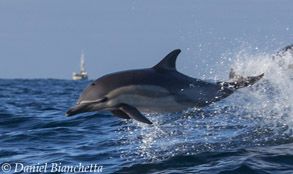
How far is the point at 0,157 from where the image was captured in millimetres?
8172

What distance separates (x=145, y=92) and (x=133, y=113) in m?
0.46

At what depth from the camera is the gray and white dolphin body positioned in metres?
7.02

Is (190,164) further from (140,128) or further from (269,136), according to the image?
(140,128)

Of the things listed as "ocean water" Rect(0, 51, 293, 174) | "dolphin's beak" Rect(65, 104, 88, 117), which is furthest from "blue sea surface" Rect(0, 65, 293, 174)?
"dolphin's beak" Rect(65, 104, 88, 117)

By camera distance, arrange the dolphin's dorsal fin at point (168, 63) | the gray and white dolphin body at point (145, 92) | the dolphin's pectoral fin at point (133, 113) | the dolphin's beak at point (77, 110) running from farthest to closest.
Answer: the dolphin's dorsal fin at point (168, 63) < the gray and white dolphin body at point (145, 92) < the dolphin's beak at point (77, 110) < the dolphin's pectoral fin at point (133, 113)

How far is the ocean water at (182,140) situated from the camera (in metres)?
6.84

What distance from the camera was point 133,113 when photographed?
6.81 m

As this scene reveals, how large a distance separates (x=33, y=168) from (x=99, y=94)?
1.54m

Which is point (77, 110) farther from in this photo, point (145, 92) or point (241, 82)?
point (241, 82)

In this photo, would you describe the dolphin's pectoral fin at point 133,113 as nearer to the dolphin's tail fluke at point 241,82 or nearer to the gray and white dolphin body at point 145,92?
the gray and white dolphin body at point 145,92

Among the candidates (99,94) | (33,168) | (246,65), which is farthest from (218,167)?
(246,65)

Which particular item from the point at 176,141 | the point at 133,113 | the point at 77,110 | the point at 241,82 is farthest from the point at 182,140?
the point at 77,110

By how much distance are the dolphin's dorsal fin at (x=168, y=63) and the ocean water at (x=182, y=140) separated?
4.35ft

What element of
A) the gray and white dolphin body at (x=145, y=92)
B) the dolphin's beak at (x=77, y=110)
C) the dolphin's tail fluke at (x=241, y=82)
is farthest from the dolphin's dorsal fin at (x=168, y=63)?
the dolphin's beak at (x=77, y=110)
